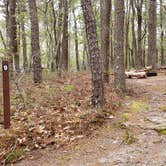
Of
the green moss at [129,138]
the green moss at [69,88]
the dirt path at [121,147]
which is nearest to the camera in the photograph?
the dirt path at [121,147]

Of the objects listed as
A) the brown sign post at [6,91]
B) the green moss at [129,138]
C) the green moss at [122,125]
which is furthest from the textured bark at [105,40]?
the brown sign post at [6,91]

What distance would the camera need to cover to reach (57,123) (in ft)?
21.2

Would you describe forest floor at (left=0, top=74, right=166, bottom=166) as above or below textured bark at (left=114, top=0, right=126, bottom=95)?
below

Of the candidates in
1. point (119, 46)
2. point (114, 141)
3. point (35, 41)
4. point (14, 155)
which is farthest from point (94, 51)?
point (35, 41)

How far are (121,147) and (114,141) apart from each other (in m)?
0.31

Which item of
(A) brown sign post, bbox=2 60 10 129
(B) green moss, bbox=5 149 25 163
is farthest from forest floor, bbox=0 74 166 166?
(A) brown sign post, bbox=2 60 10 129

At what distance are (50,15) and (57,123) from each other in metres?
15.4

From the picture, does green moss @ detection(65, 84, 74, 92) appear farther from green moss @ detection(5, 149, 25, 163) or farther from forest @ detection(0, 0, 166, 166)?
green moss @ detection(5, 149, 25, 163)

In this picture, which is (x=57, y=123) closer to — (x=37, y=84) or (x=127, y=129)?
(x=127, y=129)

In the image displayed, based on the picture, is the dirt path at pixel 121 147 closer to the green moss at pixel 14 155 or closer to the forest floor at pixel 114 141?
the forest floor at pixel 114 141

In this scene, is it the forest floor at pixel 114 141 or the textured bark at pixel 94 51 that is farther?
the textured bark at pixel 94 51

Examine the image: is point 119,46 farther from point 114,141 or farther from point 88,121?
point 114,141

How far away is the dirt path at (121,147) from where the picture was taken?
5.17m

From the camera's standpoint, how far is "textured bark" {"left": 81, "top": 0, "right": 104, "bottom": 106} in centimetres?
708
